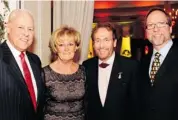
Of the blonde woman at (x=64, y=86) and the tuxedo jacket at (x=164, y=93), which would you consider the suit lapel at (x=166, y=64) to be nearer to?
the tuxedo jacket at (x=164, y=93)

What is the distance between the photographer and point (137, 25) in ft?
21.6

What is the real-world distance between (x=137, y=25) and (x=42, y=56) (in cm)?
353

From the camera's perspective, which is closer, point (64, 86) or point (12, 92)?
point (12, 92)

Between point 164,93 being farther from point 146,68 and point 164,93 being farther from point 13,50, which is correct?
point 13,50

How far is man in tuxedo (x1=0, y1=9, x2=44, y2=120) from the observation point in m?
2.23

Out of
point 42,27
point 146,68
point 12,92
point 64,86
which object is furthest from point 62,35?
point 42,27

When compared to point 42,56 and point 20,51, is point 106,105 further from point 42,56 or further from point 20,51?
point 42,56

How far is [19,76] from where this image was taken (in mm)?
2318

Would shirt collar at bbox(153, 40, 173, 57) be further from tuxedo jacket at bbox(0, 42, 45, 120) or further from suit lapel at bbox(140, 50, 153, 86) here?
tuxedo jacket at bbox(0, 42, 45, 120)

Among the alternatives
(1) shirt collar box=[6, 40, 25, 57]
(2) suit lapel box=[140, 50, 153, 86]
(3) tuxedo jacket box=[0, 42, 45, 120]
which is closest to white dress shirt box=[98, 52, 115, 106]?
(2) suit lapel box=[140, 50, 153, 86]

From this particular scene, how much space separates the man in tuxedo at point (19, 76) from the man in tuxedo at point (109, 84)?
47 cm

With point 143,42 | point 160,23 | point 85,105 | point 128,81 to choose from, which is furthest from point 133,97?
point 143,42

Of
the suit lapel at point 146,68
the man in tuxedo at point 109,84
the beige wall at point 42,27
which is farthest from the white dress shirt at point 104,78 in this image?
the beige wall at point 42,27

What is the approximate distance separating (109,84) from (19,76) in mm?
805
